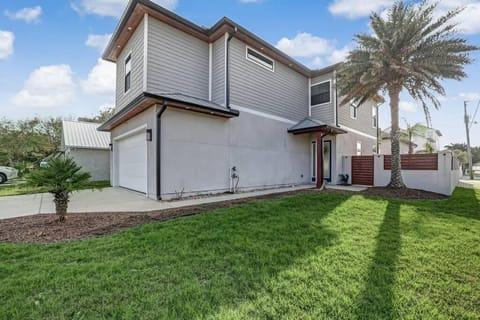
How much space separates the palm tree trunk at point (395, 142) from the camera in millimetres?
9914

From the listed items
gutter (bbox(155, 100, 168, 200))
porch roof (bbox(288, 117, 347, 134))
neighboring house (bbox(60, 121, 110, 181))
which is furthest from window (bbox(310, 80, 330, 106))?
neighboring house (bbox(60, 121, 110, 181))

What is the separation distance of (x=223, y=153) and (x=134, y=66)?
4.83 m

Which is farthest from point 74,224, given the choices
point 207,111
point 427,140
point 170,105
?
point 427,140

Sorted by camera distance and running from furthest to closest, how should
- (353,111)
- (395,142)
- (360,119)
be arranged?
(360,119) → (353,111) → (395,142)

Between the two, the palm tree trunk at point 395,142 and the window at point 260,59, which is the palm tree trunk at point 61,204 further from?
the palm tree trunk at point 395,142

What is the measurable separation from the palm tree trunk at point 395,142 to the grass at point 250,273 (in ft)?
18.9

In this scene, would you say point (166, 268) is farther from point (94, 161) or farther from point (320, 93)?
point (94, 161)

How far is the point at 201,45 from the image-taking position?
381 inches

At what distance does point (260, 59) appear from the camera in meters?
10.6

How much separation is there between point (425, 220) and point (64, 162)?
804cm

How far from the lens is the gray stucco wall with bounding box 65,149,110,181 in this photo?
14.8 metres

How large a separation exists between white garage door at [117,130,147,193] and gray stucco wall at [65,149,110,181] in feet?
17.4

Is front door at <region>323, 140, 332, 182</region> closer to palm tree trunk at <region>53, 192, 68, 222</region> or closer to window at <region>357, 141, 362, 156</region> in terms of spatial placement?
window at <region>357, 141, 362, 156</region>

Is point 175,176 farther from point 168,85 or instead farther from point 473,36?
point 473,36
